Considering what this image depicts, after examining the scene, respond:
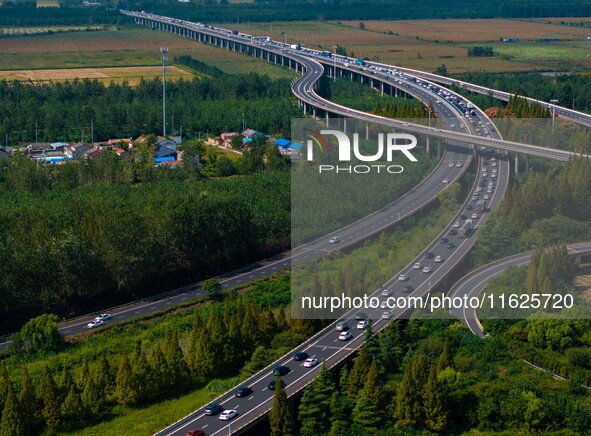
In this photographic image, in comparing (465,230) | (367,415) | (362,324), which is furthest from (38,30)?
(367,415)

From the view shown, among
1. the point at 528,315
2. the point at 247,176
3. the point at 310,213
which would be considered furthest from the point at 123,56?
the point at 528,315

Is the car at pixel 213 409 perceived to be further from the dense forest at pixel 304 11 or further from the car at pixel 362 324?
the dense forest at pixel 304 11

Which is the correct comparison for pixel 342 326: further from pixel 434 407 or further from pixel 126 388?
pixel 126 388

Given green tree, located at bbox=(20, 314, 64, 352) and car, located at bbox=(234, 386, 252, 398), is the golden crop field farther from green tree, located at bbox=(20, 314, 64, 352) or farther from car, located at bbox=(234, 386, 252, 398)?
car, located at bbox=(234, 386, 252, 398)

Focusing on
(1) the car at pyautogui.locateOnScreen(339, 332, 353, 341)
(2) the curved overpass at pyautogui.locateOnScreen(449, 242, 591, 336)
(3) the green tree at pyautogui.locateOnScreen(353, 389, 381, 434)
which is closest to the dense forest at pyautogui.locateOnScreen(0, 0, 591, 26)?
(2) the curved overpass at pyautogui.locateOnScreen(449, 242, 591, 336)

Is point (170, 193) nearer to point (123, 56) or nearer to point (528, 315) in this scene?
point (528, 315)

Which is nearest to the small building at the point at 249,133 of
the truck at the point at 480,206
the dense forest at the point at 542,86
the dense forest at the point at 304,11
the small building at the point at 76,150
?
the small building at the point at 76,150
